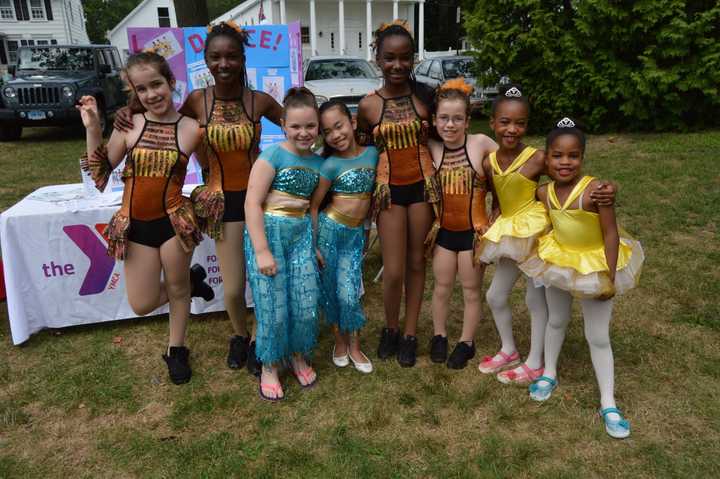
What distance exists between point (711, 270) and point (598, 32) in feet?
18.5

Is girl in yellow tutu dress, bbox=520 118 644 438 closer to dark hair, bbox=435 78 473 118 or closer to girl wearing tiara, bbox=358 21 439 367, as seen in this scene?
dark hair, bbox=435 78 473 118

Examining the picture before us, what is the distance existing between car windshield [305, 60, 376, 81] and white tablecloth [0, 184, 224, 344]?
23.2 feet

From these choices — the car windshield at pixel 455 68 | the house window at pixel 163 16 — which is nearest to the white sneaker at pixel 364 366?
the car windshield at pixel 455 68

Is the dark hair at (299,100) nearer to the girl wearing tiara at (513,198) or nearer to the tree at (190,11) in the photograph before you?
the girl wearing tiara at (513,198)

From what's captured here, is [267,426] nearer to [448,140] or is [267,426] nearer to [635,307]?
[448,140]

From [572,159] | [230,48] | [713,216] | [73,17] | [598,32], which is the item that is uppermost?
[73,17]

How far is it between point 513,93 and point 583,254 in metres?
0.87

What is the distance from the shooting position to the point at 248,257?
8.93ft

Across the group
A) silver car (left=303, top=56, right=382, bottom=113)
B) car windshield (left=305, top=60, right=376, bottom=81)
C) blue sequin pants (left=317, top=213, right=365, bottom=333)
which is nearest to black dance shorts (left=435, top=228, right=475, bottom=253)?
blue sequin pants (left=317, top=213, right=365, bottom=333)

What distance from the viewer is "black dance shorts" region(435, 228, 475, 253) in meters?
2.90

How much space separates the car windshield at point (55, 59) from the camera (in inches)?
450

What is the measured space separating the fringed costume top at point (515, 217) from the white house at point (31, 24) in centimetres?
3485

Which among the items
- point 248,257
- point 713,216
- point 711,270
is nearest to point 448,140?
point 248,257

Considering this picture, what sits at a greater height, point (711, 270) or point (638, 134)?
point (638, 134)
